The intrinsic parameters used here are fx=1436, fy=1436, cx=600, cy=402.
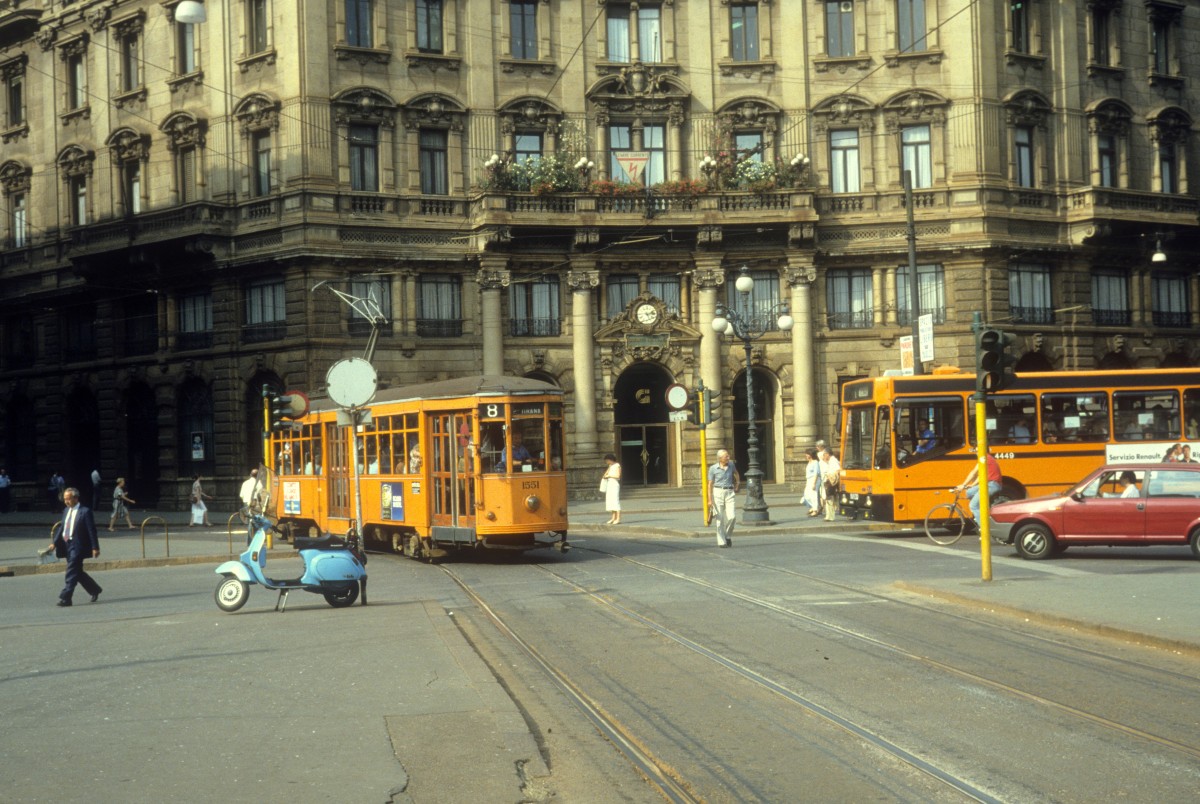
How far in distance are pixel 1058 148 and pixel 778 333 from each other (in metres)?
10.8

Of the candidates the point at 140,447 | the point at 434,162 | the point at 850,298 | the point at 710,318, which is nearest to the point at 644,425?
the point at 710,318

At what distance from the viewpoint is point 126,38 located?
45.9 m

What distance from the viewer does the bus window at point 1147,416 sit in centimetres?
2823

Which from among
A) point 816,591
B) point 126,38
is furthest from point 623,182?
point 816,591

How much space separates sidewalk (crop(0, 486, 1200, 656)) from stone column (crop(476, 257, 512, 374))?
16.9ft

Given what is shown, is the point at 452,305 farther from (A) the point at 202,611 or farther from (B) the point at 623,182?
(A) the point at 202,611

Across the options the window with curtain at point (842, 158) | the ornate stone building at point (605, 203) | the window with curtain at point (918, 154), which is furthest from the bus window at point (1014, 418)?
the window with curtain at point (842, 158)

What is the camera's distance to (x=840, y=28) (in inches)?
1738

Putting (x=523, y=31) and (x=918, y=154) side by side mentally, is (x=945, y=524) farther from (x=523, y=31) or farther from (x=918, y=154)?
(x=523, y=31)

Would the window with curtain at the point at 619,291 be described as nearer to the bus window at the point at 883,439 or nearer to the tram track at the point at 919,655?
the bus window at the point at 883,439

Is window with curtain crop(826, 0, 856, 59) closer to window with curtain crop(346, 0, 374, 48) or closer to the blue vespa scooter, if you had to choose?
window with curtain crop(346, 0, 374, 48)

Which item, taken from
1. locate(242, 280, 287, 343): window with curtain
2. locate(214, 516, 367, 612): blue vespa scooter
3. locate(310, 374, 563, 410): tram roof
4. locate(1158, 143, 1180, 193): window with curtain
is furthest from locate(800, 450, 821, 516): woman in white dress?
locate(1158, 143, 1180, 193): window with curtain

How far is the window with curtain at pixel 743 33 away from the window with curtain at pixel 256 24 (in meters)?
14.0

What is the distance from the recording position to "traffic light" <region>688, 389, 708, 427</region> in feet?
96.9
